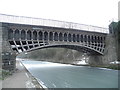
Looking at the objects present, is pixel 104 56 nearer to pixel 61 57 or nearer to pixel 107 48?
pixel 107 48

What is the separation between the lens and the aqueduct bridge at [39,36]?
25719 mm

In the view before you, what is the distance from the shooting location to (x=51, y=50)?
83.4 meters

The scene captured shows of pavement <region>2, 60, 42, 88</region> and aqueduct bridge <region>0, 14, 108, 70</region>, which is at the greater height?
aqueduct bridge <region>0, 14, 108, 70</region>

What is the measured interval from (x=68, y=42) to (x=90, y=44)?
7097 millimetres

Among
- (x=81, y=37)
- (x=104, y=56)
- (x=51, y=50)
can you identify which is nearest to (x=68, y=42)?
(x=81, y=37)

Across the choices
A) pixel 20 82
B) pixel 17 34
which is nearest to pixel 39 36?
pixel 17 34

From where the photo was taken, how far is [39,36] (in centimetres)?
3238

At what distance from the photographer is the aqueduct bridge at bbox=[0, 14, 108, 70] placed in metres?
25.7

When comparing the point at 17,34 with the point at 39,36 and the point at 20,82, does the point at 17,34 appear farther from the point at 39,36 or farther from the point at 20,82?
the point at 20,82

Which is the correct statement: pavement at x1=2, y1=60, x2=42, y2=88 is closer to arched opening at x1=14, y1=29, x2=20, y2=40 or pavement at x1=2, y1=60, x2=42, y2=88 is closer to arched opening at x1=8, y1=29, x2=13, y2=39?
arched opening at x1=8, y1=29, x2=13, y2=39

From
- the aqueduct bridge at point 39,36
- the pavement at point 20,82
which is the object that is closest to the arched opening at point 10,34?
the aqueduct bridge at point 39,36

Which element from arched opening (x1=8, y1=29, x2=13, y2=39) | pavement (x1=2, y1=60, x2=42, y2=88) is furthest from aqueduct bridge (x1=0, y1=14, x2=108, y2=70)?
pavement (x1=2, y1=60, x2=42, y2=88)

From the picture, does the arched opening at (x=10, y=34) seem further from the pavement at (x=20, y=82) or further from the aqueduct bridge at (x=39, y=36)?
the pavement at (x=20, y=82)

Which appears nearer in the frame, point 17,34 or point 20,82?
point 20,82
